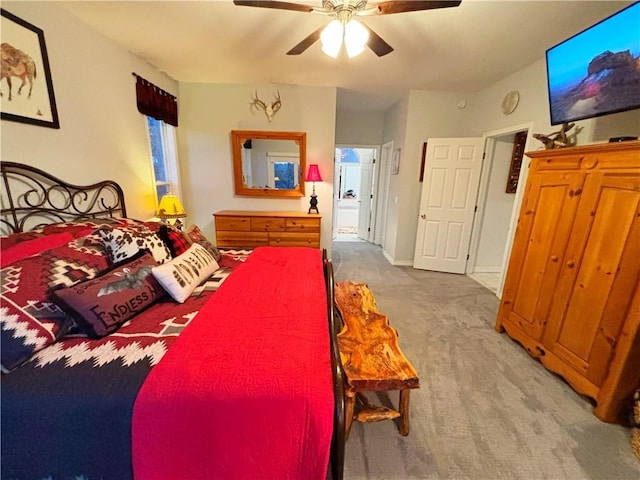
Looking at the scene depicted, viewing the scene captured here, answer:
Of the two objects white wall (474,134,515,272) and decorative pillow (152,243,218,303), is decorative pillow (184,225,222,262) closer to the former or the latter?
decorative pillow (152,243,218,303)

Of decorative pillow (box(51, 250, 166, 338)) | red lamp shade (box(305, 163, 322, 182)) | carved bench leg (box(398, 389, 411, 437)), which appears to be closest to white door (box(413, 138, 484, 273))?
red lamp shade (box(305, 163, 322, 182))

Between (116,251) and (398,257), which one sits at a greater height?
(116,251)

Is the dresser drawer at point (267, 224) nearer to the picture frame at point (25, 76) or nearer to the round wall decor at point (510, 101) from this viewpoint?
the picture frame at point (25, 76)

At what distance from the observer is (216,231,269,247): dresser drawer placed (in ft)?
11.2

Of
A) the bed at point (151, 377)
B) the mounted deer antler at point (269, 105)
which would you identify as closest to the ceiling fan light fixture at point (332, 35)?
the bed at point (151, 377)

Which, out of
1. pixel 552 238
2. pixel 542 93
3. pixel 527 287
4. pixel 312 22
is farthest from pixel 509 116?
pixel 312 22

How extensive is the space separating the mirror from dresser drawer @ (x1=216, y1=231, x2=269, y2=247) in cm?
69

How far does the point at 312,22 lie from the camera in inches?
79.0

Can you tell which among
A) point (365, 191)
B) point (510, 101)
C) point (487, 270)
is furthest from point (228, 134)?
point (487, 270)

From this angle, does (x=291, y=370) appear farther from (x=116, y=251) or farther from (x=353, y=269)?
(x=353, y=269)

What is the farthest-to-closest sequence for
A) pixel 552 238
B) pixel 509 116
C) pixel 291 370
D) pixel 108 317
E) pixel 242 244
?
pixel 242 244
pixel 509 116
pixel 552 238
pixel 108 317
pixel 291 370

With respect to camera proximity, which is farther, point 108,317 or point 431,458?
point 431,458

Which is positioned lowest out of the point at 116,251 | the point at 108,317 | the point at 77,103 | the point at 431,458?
the point at 431,458

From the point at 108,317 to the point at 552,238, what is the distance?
2784 millimetres
